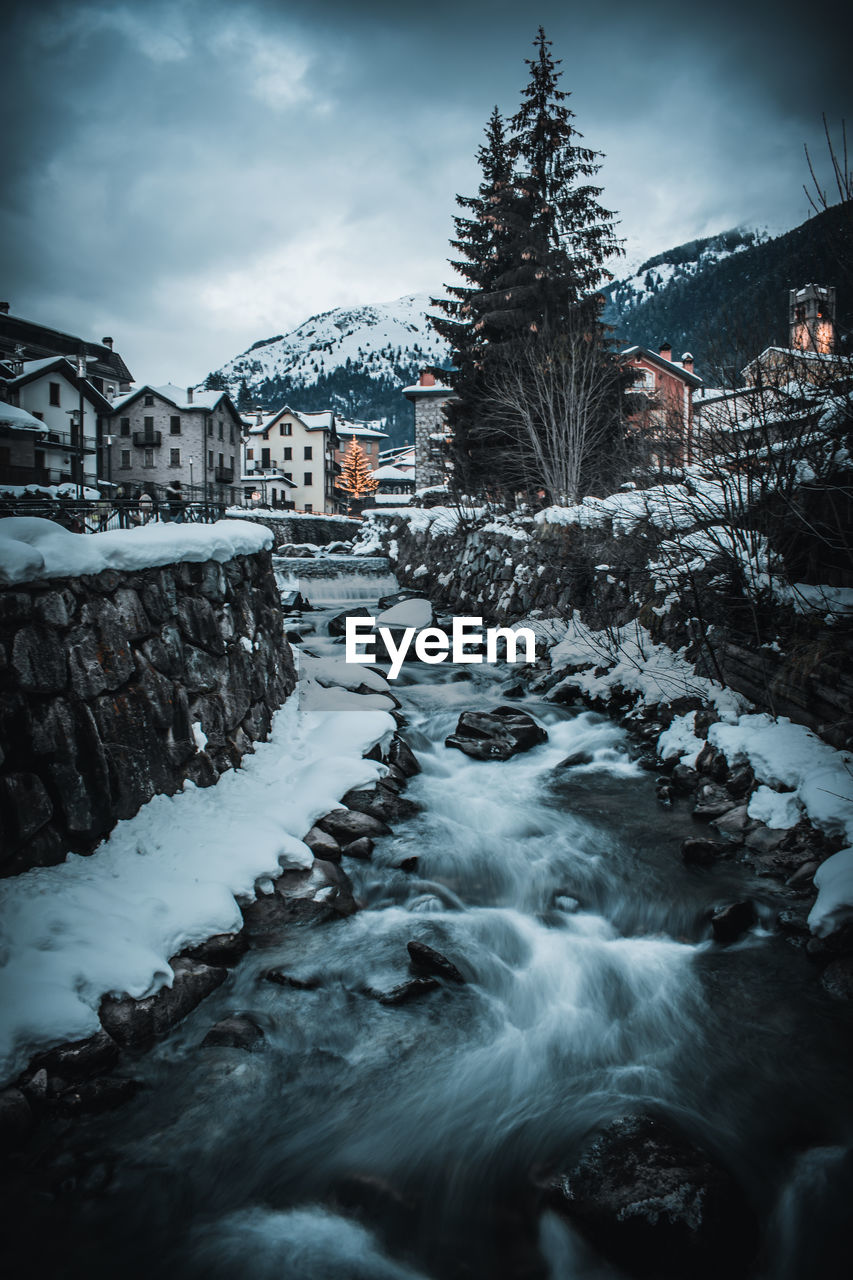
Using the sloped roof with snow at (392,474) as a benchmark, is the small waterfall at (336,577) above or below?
below

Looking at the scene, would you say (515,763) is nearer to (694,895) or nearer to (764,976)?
(694,895)

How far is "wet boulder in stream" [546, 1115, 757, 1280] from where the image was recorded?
312 cm

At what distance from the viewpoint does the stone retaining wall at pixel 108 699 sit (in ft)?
14.5

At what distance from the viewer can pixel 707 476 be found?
9.70m

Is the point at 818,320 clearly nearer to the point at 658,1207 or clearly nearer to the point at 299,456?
the point at 658,1207

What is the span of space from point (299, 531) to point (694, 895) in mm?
43506

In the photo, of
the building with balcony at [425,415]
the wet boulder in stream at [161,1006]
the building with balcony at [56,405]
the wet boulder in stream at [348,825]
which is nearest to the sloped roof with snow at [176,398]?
the building with balcony at [56,405]

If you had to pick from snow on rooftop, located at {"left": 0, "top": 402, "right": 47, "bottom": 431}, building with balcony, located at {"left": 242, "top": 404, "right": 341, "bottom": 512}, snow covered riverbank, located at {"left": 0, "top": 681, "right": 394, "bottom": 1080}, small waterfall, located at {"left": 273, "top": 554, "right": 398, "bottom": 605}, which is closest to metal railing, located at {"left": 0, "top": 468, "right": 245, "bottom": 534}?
snow covered riverbank, located at {"left": 0, "top": 681, "right": 394, "bottom": 1080}

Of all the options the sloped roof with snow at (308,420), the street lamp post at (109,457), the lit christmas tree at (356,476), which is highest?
the sloped roof with snow at (308,420)

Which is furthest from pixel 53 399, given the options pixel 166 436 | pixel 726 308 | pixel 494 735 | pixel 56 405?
pixel 726 308

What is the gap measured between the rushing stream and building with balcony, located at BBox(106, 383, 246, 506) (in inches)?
1830

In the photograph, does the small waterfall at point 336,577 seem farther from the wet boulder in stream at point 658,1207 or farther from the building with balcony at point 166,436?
the wet boulder in stream at point 658,1207

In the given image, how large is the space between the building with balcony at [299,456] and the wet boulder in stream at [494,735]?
5812 centimetres

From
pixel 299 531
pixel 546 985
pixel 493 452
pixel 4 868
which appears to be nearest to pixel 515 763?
pixel 546 985
